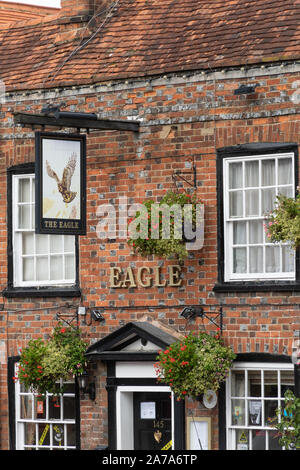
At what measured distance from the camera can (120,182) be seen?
17.6 meters

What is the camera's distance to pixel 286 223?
51.1 ft

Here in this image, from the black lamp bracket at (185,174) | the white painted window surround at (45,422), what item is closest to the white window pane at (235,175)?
the black lamp bracket at (185,174)

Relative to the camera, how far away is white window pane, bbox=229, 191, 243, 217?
16.8 meters

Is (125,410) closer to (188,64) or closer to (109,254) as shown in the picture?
(109,254)

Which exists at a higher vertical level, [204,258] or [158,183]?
[158,183]

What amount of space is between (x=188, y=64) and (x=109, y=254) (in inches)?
122

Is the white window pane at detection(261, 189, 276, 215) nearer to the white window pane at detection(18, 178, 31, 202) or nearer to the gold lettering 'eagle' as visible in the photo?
the gold lettering 'eagle'

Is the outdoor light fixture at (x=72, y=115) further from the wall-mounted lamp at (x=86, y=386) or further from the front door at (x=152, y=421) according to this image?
the front door at (x=152, y=421)

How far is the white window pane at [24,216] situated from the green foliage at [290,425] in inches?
201

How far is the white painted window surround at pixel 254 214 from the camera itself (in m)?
16.4

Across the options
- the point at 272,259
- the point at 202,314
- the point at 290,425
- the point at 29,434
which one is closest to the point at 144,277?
the point at 202,314

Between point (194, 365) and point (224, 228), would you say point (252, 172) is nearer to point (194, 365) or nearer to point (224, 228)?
point (224, 228)

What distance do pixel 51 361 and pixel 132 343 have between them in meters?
1.24
